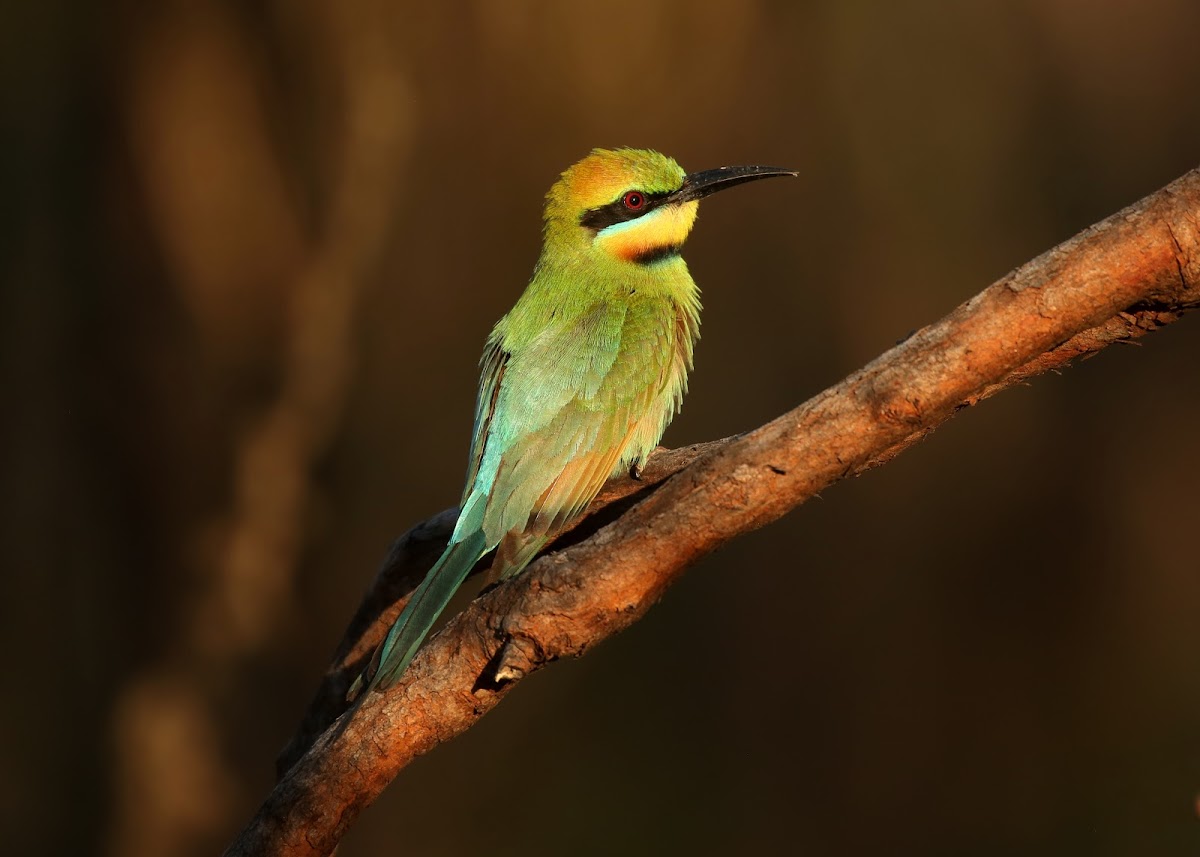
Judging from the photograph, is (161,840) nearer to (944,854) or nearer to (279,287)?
(279,287)

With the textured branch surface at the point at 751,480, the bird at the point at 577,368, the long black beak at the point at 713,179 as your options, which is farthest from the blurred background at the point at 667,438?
the textured branch surface at the point at 751,480

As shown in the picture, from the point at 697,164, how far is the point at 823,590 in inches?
58.6

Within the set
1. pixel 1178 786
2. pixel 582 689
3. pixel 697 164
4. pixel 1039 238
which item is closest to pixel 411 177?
pixel 697 164

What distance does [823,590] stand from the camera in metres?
4.16

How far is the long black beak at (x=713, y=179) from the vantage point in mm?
2830

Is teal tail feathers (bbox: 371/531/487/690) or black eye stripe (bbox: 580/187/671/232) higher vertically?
black eye stripe (bbox: 580/187/671/232)

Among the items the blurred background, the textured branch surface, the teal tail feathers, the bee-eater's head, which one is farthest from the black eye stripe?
the blurred background

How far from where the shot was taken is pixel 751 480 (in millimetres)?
1696

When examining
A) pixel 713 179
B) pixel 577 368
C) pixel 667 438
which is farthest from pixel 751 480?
pixel 667 438

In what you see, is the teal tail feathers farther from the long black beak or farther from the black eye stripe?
the long black beak

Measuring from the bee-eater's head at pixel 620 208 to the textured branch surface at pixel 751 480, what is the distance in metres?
1.10

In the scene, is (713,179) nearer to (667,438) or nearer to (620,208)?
(620,208)

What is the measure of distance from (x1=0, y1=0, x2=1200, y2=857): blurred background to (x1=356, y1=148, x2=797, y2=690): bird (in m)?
1.49

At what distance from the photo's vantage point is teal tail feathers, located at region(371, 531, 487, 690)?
188 cm
